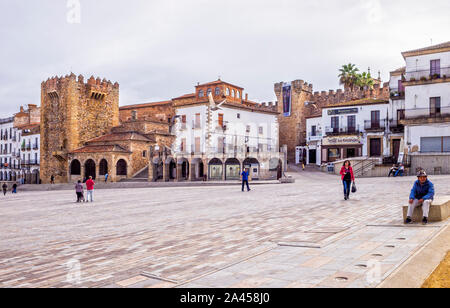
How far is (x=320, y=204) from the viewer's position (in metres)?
13.7

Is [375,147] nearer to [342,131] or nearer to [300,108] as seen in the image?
[342,131]

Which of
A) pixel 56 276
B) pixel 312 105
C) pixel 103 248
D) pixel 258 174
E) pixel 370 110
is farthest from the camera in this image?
pixel 312 105

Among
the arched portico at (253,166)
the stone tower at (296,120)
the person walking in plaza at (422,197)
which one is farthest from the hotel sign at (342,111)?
the person walking in plaza at (422,197)

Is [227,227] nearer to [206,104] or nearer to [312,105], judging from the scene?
[206,104]

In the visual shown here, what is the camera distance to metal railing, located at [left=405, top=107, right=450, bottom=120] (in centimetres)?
3310

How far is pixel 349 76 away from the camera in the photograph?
57.4 metres

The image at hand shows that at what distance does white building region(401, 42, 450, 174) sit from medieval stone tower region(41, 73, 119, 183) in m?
39.8

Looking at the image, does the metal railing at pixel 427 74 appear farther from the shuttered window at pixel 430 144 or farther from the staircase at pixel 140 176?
the staircase at pixel 140 176

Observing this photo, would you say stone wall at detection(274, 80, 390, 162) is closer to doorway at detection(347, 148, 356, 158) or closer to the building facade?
the building facade

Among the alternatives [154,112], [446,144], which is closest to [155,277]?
[446,144]

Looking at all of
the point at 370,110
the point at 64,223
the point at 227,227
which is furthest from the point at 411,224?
the point at 370,110

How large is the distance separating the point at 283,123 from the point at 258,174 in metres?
24.5

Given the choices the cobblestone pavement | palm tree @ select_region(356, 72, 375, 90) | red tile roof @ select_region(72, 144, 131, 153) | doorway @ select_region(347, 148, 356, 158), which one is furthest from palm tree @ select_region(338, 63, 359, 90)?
the cobblestone pavement

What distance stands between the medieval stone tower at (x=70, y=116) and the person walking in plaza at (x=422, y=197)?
50.5m
